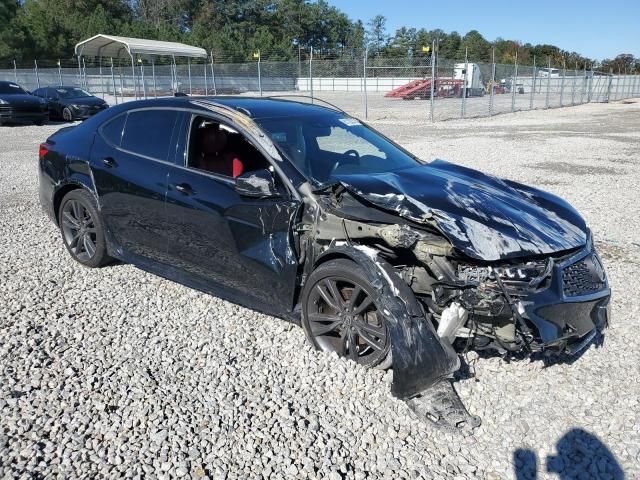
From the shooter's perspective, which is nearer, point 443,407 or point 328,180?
point 443,407

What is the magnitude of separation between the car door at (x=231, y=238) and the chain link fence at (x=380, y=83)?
2181cm

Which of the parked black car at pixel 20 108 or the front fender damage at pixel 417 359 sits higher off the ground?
the parked black car at pixel 20 108

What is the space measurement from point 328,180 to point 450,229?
1049 millimetres

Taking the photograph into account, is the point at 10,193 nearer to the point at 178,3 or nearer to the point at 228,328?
the point at 228,328

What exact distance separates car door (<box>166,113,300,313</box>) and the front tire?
108cm

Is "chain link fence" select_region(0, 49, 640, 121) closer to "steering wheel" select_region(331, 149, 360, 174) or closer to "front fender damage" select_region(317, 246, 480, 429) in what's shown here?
"steering wheel" select_region(331, 149, 360, 174)

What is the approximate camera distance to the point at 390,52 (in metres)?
59.4

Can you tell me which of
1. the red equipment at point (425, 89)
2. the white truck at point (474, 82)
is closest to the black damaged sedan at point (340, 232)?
the red equipment at point (425, 89)

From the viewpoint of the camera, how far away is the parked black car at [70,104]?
22.0 m

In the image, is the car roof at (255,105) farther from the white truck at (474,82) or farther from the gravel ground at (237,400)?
the white truck at (474,82)

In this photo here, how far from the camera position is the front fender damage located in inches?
118

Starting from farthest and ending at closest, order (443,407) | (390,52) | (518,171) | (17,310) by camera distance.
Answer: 1. (390,52)
2. (518,171)
3. (17,310)
4. (443,407)

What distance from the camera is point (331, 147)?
171 inches

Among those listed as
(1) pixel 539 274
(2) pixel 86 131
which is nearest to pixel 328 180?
(1) pixel 539 274
